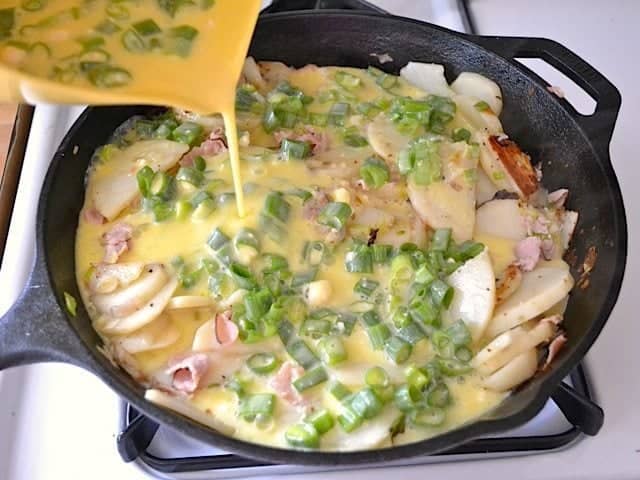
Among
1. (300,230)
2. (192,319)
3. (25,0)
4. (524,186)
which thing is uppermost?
(25,0)

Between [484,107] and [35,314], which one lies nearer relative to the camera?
[35,314]

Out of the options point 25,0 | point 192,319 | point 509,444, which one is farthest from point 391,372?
point 25,0

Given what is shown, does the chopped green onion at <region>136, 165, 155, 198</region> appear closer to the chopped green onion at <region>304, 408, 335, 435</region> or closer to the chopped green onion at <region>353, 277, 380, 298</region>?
the chopped green onion at <region>353, 277, 380, 298</region>

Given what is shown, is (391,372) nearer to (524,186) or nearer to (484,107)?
(524,186)

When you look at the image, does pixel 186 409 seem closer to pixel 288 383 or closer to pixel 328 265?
pixel 288 383

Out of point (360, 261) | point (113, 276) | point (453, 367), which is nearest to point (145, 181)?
point (113, 276)

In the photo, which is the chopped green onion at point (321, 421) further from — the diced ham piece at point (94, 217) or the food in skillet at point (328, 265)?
the diced ham piece at point (94, 217)
